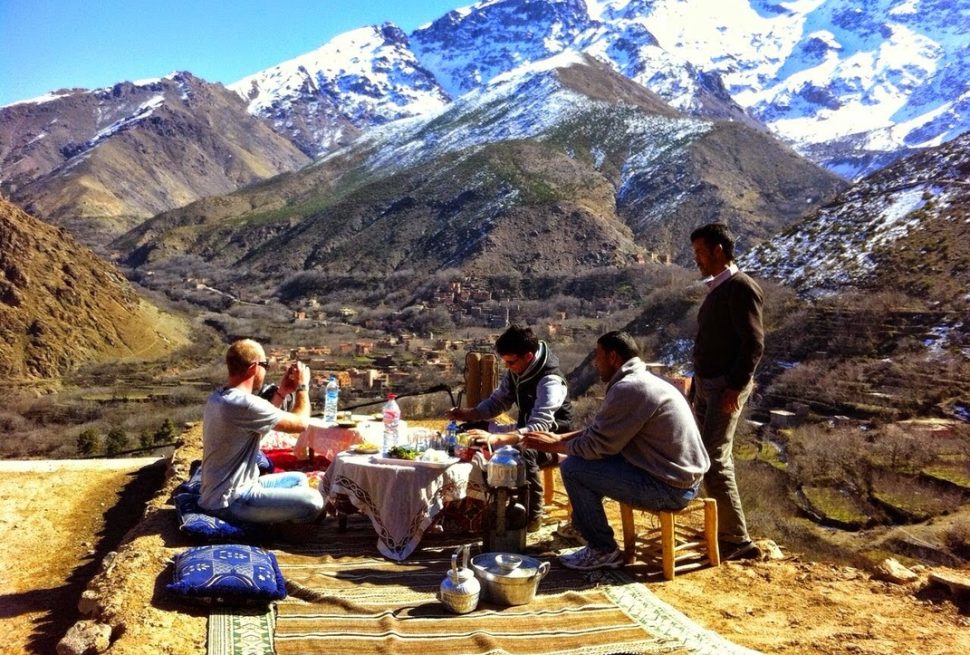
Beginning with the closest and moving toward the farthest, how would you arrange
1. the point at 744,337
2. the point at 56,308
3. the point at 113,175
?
1. the point at 744,337
2. the point at 56,308
3. the point at 113,175


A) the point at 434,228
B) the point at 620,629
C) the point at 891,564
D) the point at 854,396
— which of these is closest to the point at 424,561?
the point at 620,629

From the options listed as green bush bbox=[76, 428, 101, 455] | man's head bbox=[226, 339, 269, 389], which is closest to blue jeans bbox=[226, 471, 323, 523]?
man's head bbox=[226, 339, 269, 389]

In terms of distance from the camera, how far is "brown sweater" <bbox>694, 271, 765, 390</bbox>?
4.98 metres

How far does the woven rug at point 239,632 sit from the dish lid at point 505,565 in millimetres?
1128

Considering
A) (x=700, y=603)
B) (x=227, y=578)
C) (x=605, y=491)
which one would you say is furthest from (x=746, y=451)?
(x=227, y=578)

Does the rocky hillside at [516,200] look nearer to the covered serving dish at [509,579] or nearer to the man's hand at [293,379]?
the man's hand at [293,379]

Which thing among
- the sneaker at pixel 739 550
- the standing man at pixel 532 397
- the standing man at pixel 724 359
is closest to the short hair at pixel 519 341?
the standing man at pixel 532 397

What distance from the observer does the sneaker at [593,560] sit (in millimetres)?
4914

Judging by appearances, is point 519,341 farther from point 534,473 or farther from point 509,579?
point 509,579

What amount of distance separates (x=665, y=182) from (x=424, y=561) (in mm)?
84802

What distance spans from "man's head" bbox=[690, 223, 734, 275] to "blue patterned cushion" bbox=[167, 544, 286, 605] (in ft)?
10.4

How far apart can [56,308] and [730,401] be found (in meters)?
39.0

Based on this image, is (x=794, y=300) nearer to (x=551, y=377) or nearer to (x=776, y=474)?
(x=776, y=474)

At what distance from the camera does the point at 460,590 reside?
4148 mm
